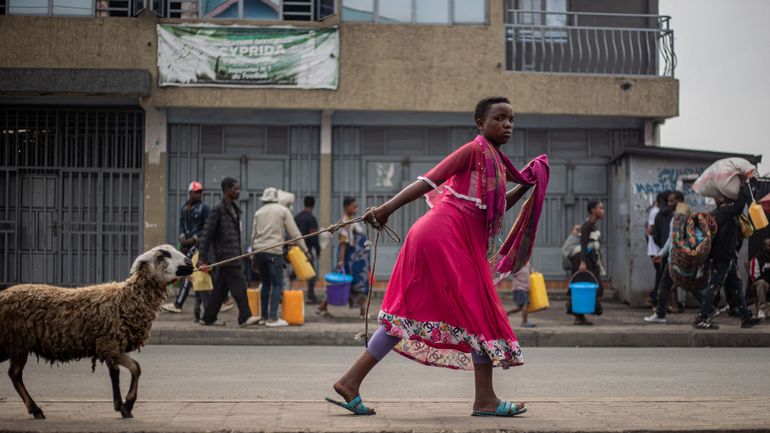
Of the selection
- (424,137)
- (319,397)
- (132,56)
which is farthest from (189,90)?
(319,397)

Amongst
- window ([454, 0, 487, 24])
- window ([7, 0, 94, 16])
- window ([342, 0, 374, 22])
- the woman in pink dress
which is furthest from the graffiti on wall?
the woman in pink dress

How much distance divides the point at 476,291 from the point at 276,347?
6874 millimetres

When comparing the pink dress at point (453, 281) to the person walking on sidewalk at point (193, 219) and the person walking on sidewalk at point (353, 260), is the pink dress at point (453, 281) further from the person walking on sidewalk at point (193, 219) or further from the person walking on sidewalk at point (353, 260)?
the person walking on sidewalk at point (193, 219)

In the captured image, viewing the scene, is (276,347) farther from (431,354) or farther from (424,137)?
(424,137)

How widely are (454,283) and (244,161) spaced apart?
1444 cm

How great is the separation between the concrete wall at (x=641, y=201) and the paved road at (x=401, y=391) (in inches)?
202

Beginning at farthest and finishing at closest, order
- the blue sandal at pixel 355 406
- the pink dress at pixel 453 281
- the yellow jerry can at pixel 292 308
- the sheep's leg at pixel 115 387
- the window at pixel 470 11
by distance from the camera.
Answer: the window at pixel 470 11 < the yellow jerry can at pixel 292 308 < the sheep's leg at pixel 115 387 < the blue sandal at pixel 355 406 < the pink dress at pixel 453 281

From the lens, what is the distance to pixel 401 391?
27.7 ft

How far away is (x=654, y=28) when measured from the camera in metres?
21.0

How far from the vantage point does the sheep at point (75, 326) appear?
6.32m

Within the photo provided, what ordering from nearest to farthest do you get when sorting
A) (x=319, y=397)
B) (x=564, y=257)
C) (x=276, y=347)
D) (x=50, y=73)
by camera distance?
(x=319, y=397) → (x=276, y=347) → (x=564, y=257) → (x=50, y=73)

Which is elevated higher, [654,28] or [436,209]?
[654,28]

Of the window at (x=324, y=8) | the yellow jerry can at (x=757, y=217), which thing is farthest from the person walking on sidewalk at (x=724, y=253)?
Result: the window at (x=324, y=8)

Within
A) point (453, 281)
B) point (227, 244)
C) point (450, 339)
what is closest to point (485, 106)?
point (453, 281)
